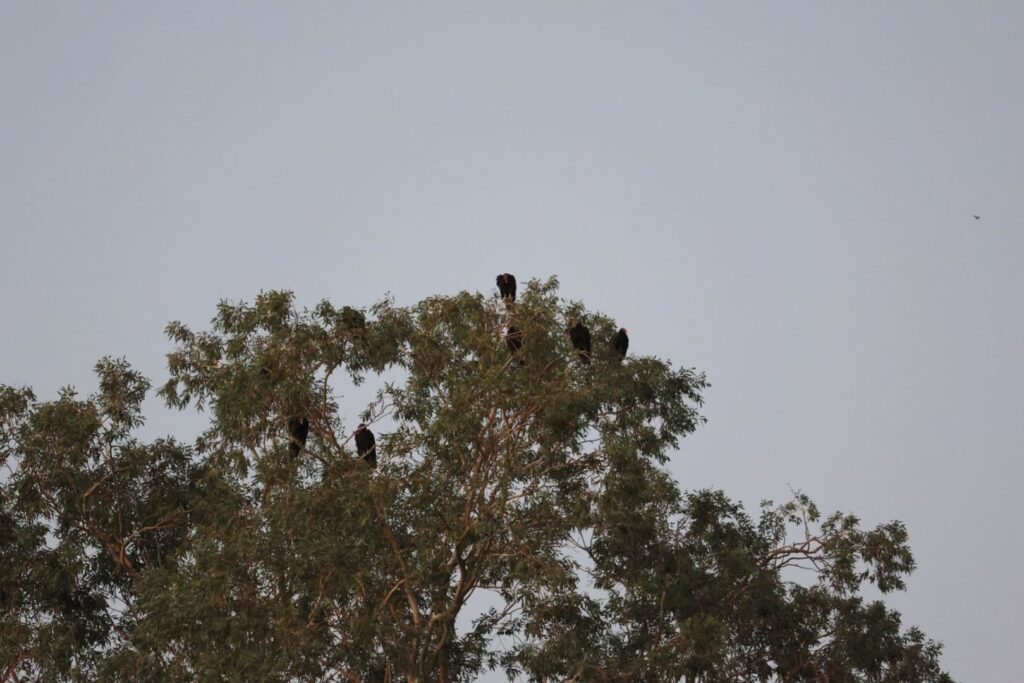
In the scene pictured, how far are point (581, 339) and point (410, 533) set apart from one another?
3.51m

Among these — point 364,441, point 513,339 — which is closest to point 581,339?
point 513,339

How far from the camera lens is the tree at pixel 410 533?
54.0ft

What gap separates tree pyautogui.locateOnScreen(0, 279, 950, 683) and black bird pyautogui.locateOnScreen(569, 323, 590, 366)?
0.15 meters

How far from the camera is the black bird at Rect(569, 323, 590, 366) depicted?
1819cm

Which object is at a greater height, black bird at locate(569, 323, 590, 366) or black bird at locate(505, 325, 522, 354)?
black bird at locate(569, 323, 590, 366)

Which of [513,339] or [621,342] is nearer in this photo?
[513,339]

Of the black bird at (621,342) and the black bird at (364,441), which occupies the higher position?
the black bird at (621,342)

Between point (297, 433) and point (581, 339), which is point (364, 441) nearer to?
point (297, 433)

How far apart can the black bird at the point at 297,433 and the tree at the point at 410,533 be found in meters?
0.09

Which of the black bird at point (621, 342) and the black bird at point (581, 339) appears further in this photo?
the black bird at point (621, 342)

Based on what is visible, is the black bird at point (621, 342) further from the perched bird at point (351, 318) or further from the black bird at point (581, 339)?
the perched bird at point (351, 318)

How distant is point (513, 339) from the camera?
17547mm

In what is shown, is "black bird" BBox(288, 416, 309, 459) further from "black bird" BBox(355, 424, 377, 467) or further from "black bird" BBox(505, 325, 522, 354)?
"black bird" BBox(505, 325, 522, 354)

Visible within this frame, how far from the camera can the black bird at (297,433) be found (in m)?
17.3
